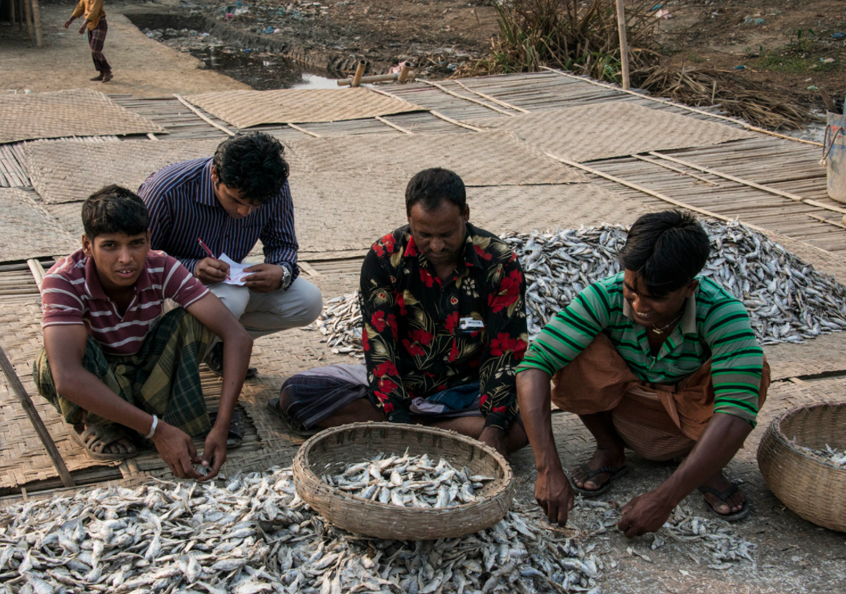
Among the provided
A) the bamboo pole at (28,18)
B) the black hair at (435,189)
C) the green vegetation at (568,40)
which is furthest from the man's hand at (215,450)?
the bamboo pole at (28,18)

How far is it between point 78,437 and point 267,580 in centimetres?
105

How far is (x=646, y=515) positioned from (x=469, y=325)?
793mm

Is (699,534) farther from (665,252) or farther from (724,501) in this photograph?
(665,252)

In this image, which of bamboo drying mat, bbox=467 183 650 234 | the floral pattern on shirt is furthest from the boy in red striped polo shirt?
bamboo drying mat, bbox=467 183 650 234

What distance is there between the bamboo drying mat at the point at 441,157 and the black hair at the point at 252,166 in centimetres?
330

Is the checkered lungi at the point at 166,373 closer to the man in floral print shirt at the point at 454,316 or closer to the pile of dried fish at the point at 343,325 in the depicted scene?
the man in floral print shirt at the point at 454,316

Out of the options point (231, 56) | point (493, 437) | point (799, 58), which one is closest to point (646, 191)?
point (493, 437)

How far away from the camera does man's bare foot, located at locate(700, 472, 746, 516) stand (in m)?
2.31

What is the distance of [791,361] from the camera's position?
3387mm

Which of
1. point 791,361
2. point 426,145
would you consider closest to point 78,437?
point 791,361

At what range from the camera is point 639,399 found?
2346 mm

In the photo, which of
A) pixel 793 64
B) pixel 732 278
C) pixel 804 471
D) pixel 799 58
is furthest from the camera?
pixel 799 58

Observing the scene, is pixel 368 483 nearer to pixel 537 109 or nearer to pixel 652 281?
pixel 652 281

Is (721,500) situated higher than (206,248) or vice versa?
(206,248)
